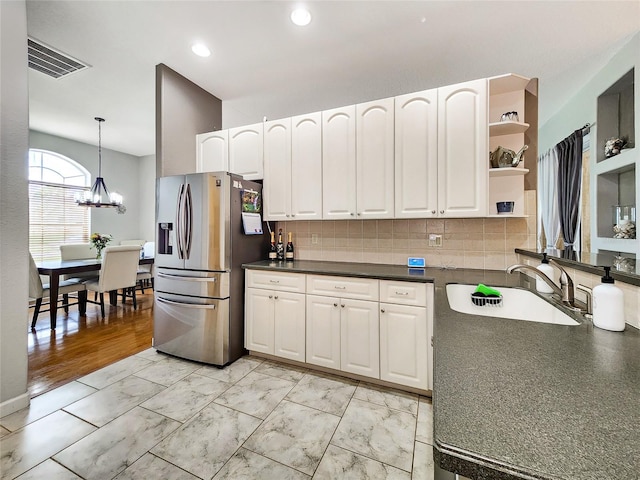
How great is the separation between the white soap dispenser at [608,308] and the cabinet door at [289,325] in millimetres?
1808

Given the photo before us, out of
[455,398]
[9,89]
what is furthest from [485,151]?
[9,89]

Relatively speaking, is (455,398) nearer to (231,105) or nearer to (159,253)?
(159,253)

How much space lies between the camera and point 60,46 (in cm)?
242

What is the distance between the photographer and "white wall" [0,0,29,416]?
1786 mm

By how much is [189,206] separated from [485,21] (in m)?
2.77

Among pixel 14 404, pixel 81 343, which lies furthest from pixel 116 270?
pixel 14 404

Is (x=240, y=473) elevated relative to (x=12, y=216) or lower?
lower

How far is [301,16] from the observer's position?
2006mm

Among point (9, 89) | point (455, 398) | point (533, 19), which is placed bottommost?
point (455, 398)

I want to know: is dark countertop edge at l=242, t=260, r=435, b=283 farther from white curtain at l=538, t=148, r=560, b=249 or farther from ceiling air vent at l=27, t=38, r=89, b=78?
white curtain at l=538, t=148, r=560, b=249

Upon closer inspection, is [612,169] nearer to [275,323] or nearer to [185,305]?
[275,323]

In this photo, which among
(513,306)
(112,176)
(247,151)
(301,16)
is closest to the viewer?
(513,306)

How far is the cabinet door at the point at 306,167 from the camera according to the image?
2.63 meters

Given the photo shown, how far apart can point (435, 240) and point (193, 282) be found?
2.23 meters
